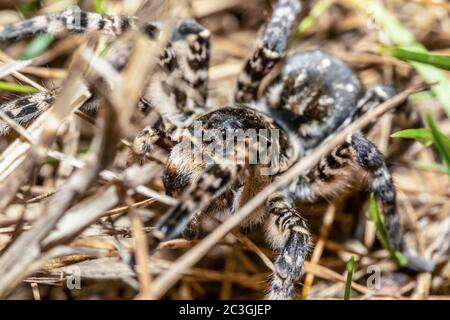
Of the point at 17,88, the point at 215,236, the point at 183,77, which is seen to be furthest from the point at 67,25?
the point at 215,236

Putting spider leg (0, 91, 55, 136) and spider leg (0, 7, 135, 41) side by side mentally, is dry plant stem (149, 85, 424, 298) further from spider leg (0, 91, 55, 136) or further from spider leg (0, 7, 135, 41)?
spider leg (0, 7, 135, 41)

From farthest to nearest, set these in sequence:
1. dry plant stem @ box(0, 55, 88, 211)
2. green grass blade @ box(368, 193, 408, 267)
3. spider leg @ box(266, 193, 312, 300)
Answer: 1. green grass blade @ box(368, 193, 408, 267)
2. spider leg @ box(266, 193, 312, 300)
3. dry plant stem @ box(0, 55, 88, 211)

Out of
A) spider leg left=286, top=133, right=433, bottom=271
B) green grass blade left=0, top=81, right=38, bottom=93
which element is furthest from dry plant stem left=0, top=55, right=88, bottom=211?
spider leg left=286, top=133, right=433, bottom=271

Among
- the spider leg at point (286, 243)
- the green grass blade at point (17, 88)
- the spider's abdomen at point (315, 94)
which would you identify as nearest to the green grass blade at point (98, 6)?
the green grass blade at point (17, 88)

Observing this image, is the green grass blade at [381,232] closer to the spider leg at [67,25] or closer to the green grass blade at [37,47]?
the spider leg at [67,25]

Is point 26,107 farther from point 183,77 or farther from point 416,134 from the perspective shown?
point 416,134
